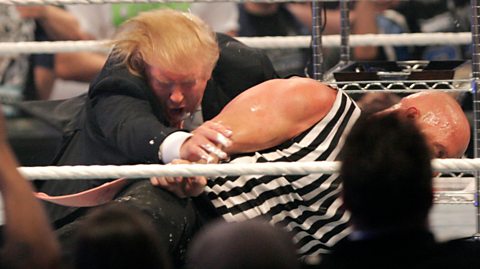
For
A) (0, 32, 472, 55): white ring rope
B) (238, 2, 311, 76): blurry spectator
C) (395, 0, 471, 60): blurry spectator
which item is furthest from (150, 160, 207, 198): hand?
(395, 0, 471, 60): blurry spectator

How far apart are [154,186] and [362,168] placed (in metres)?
0.85

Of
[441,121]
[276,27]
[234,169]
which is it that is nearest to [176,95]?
[234,169]

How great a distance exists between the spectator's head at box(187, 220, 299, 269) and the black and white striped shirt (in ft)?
2.85

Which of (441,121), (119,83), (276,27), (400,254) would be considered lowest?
(276,27)

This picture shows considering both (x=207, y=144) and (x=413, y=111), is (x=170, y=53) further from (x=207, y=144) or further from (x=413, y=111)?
(x=413, y=111)

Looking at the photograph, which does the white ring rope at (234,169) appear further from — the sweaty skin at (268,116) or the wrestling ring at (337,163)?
the sweaty skin at (268,116)

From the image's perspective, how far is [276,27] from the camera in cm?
463

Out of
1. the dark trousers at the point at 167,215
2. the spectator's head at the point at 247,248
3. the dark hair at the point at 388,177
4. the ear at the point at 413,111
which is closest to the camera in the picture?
the spectator's head at the point at 247,248

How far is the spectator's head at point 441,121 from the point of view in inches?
99.3

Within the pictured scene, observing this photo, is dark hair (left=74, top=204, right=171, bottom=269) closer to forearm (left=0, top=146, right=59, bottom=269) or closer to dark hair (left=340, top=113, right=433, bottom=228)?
forearm (left=0, top=146, right=59, bottom=269)

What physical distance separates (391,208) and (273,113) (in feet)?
2.77

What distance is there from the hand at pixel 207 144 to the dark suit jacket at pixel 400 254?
2.49ft

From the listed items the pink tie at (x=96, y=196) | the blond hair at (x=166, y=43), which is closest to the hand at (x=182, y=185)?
the pink tie at (x=96, y=196)

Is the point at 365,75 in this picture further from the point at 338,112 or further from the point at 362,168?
the point at 362,168
